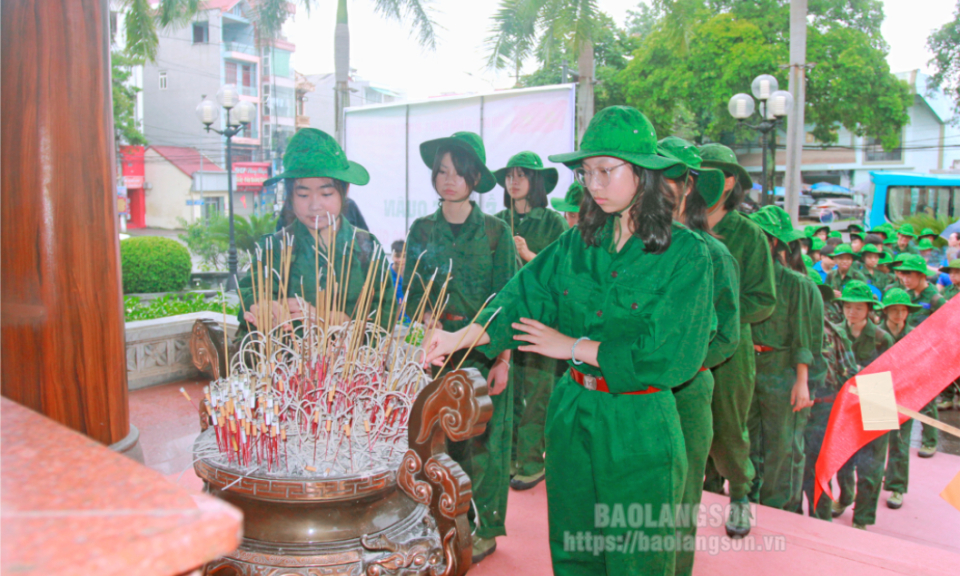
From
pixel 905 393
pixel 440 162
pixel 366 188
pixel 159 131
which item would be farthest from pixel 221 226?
pixel 159 131

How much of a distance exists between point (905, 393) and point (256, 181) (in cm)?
1851

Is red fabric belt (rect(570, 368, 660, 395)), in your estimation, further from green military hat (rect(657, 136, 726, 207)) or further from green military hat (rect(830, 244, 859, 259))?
green military hat (rect(830, 244, 859, 259))

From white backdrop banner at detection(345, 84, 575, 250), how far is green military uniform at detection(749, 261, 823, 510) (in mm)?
2404

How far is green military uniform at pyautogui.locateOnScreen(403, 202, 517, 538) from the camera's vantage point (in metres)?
2.21

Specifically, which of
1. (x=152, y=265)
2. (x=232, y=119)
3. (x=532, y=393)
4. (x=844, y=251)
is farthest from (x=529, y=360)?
(x=232, y=119)

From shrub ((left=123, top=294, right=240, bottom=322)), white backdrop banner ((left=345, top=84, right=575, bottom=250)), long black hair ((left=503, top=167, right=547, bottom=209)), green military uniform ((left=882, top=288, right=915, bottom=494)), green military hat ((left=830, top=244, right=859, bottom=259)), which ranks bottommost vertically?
green military uniform ((left=882, top=288, right=915, bottom=494))

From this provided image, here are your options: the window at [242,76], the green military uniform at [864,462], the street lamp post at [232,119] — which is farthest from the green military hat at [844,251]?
the window at [242,76]

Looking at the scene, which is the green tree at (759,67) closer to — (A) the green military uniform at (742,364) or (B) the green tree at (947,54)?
(B) the green tree at (947,54)

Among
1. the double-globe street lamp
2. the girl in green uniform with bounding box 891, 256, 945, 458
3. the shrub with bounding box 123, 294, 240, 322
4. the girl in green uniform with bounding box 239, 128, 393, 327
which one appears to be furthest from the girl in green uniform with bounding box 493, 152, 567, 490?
the double-globe street lamp

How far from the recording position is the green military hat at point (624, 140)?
1463 mm

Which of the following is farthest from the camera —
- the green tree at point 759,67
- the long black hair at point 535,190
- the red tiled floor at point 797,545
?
the green tree at point 759,67

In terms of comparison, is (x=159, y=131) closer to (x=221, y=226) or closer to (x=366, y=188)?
(x=221, y=226)

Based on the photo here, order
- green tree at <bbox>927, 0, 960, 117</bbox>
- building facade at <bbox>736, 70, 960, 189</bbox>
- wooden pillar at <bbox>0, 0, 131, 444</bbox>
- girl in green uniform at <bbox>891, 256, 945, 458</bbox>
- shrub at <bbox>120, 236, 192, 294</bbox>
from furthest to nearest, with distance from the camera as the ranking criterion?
building facade at <bbox>736, 70, 960, 189</bbox>, shrub at <bbox>120, 236, 192, 294</bbox>, green tree at <bbox>927, 0, 960, 117</bbox>, girl in green uniform at <bbox>891, 256, 945, 458</bbox>, wooden pillar at <bbox>0, 0, 131, 444</bbox>

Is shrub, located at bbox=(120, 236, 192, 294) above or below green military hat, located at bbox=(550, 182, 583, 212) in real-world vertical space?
below
